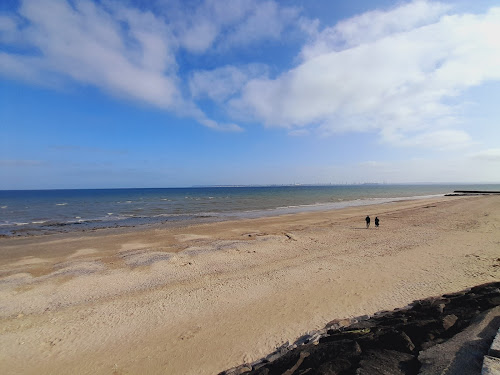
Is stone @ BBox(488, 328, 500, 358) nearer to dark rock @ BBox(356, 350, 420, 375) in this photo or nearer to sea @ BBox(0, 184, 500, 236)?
dark rock @ BBox(356, 350, 420, 375)

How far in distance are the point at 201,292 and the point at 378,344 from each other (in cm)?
652

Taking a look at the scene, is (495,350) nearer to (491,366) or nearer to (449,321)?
(491,366)

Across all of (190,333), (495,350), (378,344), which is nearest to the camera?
(495,350)

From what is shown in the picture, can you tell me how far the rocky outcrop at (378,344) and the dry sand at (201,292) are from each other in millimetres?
1176

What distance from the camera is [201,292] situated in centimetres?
935

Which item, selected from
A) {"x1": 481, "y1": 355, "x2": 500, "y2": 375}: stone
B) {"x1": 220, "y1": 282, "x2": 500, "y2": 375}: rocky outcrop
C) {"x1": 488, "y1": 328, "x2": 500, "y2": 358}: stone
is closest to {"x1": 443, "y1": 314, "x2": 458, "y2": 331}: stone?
{"x1": 220, "y1": 282, "x2": 500, "y2": 375}: rocky outcrop

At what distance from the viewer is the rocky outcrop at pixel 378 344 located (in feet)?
13.2

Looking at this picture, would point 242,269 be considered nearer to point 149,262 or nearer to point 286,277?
point 286,277

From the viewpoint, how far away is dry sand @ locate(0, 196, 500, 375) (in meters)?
6.24

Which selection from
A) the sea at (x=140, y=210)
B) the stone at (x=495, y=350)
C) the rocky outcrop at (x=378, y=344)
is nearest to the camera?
the stone at (x=495, y=350)

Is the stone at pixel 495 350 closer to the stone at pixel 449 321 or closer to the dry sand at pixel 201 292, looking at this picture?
the stone at pixel 449 321

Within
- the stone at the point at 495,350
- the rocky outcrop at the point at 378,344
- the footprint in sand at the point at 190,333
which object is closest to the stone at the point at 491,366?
Result: the stone at the point at 495,350

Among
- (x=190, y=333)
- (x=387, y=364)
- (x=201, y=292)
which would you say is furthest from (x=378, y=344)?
(x=201, y=292)

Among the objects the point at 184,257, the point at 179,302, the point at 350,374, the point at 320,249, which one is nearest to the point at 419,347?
the point at 350,374
